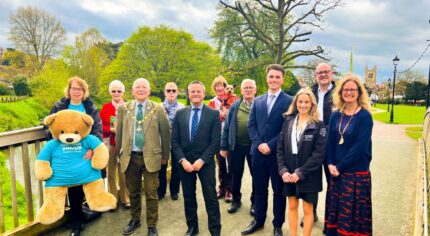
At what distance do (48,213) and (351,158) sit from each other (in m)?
3.55

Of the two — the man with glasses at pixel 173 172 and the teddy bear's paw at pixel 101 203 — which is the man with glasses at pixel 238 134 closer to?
the man with glasses at pixel 173 172

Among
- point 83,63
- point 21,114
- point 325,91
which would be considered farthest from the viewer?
point 83,63

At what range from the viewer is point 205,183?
367 centimetres

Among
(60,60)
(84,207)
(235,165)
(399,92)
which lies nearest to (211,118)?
(235,165)

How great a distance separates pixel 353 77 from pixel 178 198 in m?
3.42

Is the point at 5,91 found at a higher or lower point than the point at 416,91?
lower

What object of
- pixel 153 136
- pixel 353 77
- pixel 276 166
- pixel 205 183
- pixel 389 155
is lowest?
pixel 389 155

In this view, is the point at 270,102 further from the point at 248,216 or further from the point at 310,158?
the point at 248,216

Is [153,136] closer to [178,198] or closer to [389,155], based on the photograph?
[178,198]

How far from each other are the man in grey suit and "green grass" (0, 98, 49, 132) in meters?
16.0

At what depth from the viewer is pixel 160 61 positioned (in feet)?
93.5

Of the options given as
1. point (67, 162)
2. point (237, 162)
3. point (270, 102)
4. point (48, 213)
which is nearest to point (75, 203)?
point (48, 213)

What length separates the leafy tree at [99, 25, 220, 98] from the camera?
28.0m

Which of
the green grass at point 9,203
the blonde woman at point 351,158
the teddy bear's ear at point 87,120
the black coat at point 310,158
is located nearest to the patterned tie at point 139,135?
the teddy bear's ear at point 87,120
